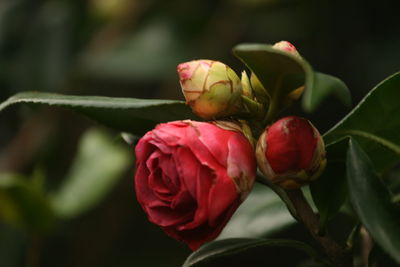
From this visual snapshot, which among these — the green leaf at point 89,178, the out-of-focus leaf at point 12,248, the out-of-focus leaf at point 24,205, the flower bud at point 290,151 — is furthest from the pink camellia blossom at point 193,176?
the out-of-focus leaf at point 12,248

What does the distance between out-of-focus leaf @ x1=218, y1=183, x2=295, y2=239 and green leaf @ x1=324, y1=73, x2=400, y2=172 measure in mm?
290

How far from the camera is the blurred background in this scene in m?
2.22

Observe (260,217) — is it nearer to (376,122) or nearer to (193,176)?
(376,122)

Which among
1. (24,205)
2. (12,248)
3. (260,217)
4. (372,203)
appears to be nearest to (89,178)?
(24,205)

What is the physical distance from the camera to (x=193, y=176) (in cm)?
76

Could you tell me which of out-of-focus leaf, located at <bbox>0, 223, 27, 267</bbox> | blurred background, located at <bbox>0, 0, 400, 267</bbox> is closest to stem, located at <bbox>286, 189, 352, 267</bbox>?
blurred background, located at <bbox>0, 0, 400, 267</bbox>

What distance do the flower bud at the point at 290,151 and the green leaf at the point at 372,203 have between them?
0.15 ft

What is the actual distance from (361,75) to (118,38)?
0.85 metres

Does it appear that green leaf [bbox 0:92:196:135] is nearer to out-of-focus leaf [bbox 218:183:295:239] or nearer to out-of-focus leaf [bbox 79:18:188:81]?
out-of-focus leaf [bbox 218:183:295:239]

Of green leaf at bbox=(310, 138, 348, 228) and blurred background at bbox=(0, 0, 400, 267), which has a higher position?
green leaf at bbox=(310, 138, 348, 228)

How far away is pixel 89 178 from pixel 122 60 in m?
0.89

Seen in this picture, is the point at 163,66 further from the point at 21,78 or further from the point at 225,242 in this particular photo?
the point at 225,242

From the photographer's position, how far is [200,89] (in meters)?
0.84

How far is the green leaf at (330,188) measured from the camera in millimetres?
884
